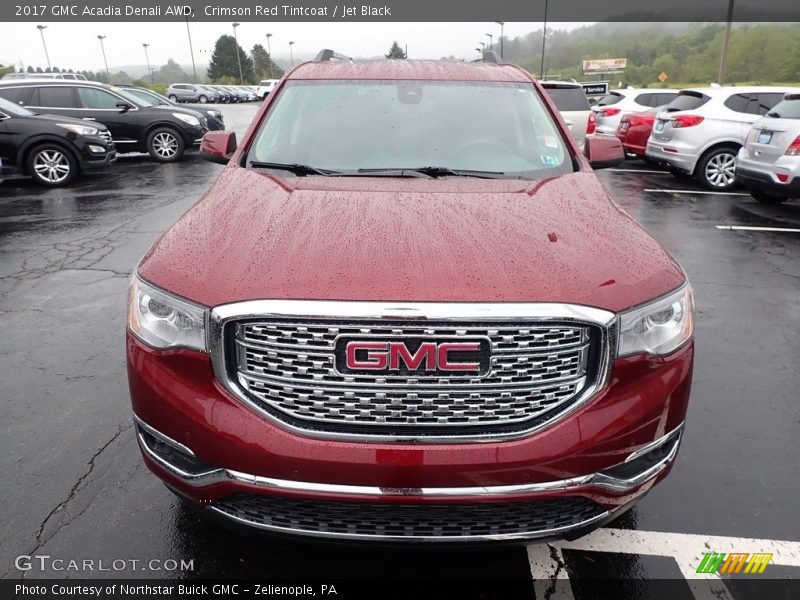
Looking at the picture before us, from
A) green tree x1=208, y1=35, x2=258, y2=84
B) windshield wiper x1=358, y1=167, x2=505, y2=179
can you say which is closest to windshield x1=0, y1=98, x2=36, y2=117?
windshield wiper x1=358, y1=167, x2=505, y2=179

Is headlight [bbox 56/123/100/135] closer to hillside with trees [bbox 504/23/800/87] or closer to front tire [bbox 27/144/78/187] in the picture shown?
front tire [bbox 27/144/78/187]

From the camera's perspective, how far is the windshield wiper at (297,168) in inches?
117

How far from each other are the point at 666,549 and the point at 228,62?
114 meters

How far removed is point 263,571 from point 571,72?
12664cm

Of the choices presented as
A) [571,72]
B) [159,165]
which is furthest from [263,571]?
[571,72]

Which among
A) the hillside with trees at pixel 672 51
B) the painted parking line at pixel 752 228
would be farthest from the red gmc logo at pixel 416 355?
the hillside with trees at pixel 672 51

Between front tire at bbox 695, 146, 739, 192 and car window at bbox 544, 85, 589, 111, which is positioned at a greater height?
car window at bbox 544, 85, 589, 111

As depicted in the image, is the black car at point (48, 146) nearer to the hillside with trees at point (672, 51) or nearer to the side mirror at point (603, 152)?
the side mirror at point (603, 152)

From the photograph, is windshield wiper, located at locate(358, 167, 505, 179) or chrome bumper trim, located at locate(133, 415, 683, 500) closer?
chrome bumper trim, located at locate(133, 415, 683, 500)

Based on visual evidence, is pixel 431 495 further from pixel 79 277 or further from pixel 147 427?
pixel 79 277

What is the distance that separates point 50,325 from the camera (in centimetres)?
464

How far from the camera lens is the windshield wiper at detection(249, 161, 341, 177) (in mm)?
2984

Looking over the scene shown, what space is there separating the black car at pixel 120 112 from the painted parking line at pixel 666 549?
546 inches

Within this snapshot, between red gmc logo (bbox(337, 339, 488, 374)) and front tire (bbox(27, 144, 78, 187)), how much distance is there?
36.5 ft
